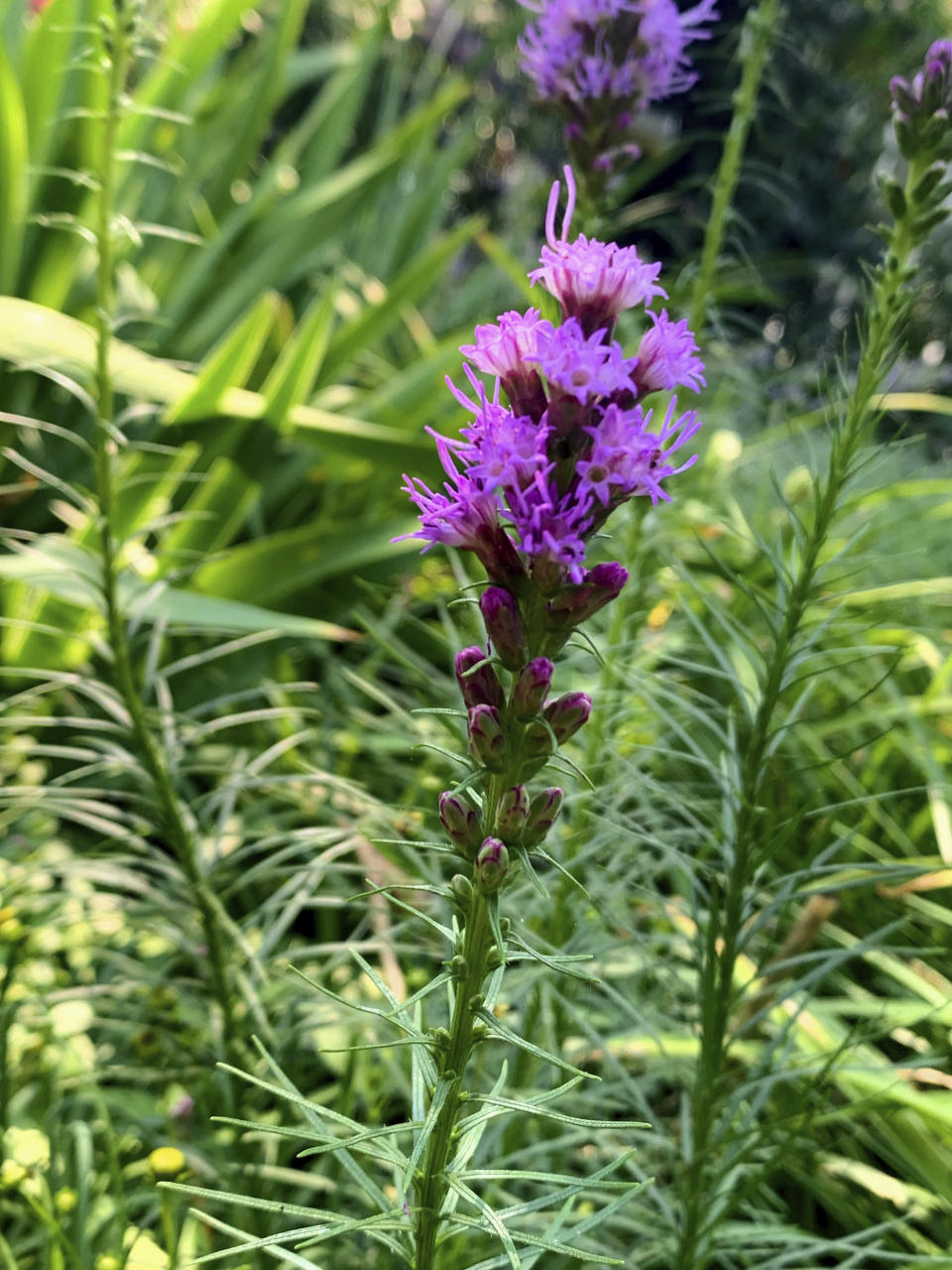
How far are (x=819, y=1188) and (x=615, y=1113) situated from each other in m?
0.31

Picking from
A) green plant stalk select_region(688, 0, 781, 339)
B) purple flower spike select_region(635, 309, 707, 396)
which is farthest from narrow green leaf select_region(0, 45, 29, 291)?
purple flower spike select_region(635, 309, 707, 396)

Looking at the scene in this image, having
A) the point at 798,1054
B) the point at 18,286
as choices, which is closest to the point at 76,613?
the point at 18,286

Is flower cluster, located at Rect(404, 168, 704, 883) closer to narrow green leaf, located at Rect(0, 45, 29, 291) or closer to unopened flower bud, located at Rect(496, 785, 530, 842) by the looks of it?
unopened flower bud, located at Rect(496, 785, 530, 842)

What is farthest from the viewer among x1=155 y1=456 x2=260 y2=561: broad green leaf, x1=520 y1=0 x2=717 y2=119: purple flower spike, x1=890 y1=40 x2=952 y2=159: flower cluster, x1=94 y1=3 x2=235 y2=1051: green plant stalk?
x1=155 y1=456 x2=260 y2=561: broad green leaf

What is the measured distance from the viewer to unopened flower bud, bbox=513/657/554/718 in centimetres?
59

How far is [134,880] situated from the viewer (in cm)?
116

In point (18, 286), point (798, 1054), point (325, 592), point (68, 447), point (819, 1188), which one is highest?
point (18, 286)

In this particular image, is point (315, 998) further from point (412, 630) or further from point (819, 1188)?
point (412, 630)

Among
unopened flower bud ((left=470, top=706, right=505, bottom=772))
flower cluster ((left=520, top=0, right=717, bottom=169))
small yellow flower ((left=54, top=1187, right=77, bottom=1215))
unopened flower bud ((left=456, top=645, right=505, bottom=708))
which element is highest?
flower cluster ((left=520, top=0, right=717, bottom=169))

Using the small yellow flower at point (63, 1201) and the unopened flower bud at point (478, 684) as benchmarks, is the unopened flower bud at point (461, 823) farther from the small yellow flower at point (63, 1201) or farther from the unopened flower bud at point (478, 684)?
the small yellow flower at point (63, 1201)

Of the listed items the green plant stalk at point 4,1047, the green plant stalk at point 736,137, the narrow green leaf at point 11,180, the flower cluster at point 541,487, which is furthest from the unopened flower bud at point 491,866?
the narrow green leaf at point 11,180

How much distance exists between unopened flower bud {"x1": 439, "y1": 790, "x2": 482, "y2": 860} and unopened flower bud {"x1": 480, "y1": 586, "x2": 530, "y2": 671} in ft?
0.30

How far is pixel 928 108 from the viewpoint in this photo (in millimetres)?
891

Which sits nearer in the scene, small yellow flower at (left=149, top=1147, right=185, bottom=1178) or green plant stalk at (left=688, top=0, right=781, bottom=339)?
small yellow flower at (left=149, top=1147, right=185, bottom=1178)
